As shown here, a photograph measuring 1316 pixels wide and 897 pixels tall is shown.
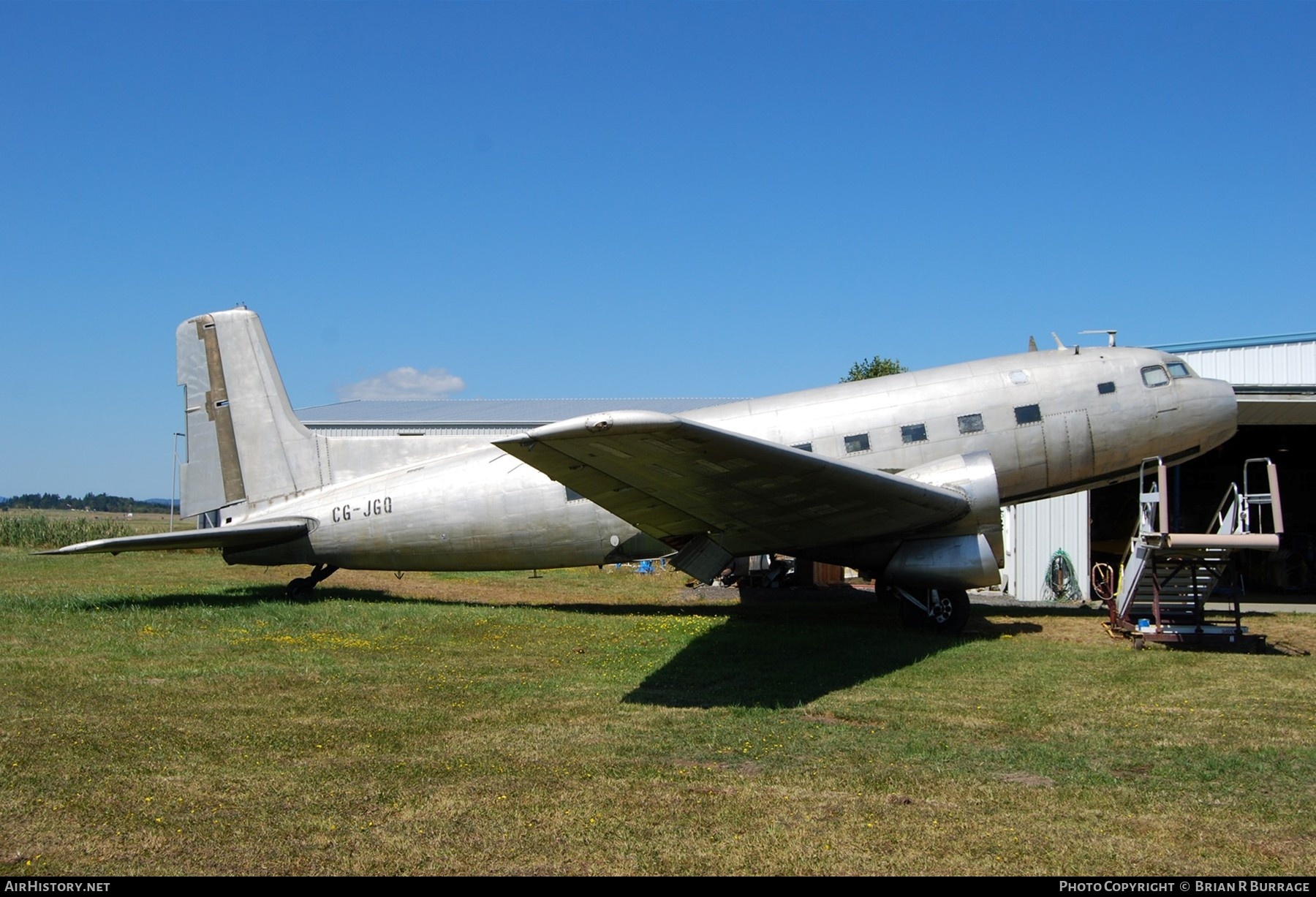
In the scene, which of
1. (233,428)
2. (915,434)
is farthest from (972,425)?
(233,428)

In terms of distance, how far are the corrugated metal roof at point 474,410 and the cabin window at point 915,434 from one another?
24.2m

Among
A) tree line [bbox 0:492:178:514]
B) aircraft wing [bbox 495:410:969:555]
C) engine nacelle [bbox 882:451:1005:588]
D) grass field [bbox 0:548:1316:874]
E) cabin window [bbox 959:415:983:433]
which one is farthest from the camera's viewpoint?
tree line [bbox 0:492:178:514]

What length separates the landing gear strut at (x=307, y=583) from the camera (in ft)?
57.0

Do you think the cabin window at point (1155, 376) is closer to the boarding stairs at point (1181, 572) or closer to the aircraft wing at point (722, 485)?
the boarding stairs at point (1181, 572)

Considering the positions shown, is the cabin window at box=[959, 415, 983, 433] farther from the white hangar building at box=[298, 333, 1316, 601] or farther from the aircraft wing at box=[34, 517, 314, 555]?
the aircraft wing at box=[34, 517, 314, 555]

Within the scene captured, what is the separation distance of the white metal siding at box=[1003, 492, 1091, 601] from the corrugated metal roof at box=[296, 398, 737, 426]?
1787 cm

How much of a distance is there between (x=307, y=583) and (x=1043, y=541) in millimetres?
15805

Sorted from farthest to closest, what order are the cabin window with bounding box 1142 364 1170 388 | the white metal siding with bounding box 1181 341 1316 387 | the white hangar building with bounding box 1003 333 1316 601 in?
the white metal siding with bounding box 1181 341 1316 387
the white hangar building with bounding box 1003 333 1316 601
the cabin window with bounding box 1142 364 1170 388

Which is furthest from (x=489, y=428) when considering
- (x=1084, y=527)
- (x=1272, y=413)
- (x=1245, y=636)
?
(x=1245, y=636)

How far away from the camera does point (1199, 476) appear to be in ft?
113

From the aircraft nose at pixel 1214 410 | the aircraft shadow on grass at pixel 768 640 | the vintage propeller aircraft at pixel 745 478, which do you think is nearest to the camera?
the aircraft shadow on grass at pixel 768 640

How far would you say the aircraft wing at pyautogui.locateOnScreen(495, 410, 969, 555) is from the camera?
29.7ft

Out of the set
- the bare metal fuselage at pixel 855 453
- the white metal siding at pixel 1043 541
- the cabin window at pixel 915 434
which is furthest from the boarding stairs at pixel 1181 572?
the white metal siding at pixel 1043 541

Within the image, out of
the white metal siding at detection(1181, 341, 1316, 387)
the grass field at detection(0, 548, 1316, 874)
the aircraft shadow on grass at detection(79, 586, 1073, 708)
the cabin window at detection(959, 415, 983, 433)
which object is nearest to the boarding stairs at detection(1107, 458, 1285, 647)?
the grass field at detection(0, 548, 1316, 874)
